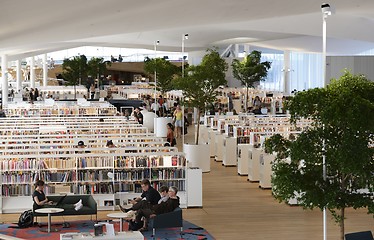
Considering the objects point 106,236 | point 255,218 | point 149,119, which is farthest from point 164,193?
point 149,119

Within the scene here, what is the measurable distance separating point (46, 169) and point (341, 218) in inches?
312

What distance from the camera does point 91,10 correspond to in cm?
1698

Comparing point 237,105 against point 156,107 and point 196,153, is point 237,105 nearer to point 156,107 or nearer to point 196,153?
point 156,107

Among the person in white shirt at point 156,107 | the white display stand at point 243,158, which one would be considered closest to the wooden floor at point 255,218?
the white display stand at point 243,158

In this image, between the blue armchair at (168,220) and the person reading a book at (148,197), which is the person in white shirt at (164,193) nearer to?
the person reading a book at (148,197)

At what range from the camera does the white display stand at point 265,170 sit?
784 inches

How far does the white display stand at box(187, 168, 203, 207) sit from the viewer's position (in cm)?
1748

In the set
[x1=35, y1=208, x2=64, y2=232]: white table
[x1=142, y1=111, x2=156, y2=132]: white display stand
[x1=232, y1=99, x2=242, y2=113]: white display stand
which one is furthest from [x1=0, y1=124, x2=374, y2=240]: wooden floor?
[x1=232, y1=99, x2=242, y2=113]: white display stand

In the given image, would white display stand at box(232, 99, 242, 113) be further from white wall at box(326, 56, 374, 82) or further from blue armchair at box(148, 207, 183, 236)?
blue armchair at box(148, 207, 183, 236)

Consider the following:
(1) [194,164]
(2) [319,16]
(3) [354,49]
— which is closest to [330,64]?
(3) [354,49]

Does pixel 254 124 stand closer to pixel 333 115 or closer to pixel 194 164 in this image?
pixel 194 164

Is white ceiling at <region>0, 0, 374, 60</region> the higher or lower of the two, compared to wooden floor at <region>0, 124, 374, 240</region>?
higher

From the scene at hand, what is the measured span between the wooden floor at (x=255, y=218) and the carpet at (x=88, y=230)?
269mm

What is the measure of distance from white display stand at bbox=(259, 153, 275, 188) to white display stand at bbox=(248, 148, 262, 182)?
61cm
